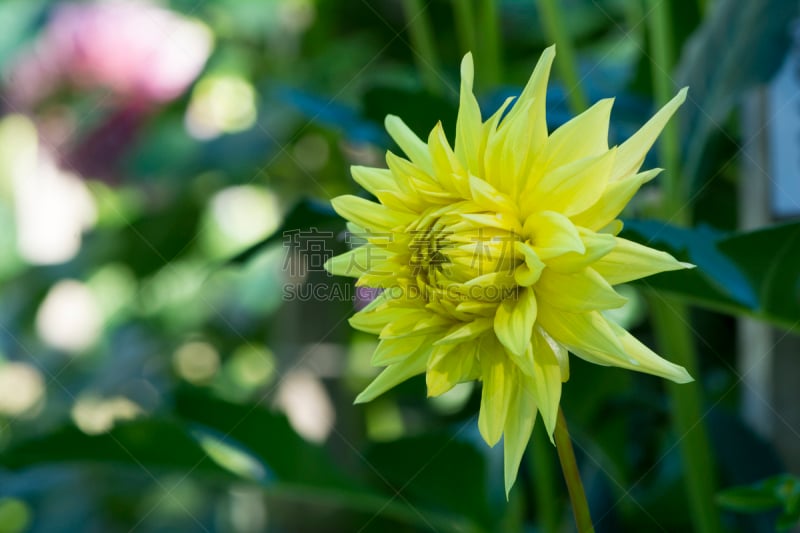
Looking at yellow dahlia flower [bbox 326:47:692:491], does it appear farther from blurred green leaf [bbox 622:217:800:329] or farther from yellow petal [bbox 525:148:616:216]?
blurred green leaf [bbox 622:217:800:329]

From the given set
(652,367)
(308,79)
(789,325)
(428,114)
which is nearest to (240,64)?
(308,79)

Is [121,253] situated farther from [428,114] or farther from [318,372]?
[428,114]

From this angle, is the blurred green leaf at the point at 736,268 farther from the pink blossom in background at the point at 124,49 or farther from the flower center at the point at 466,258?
the pink blossom in background at the point at 124,49

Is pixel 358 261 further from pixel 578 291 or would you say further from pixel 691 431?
pixel 691 431

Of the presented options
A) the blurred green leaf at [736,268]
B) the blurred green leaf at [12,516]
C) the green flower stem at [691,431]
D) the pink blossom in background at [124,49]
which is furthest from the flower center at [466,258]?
the blurred green leaf at [12,516]

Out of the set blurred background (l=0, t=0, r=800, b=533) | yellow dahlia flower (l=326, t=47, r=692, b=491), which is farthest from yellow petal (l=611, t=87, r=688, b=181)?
blurred background (l=0, t=0, r=800, b=533)

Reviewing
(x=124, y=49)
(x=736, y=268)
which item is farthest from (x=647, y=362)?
(x=124, y=49)
